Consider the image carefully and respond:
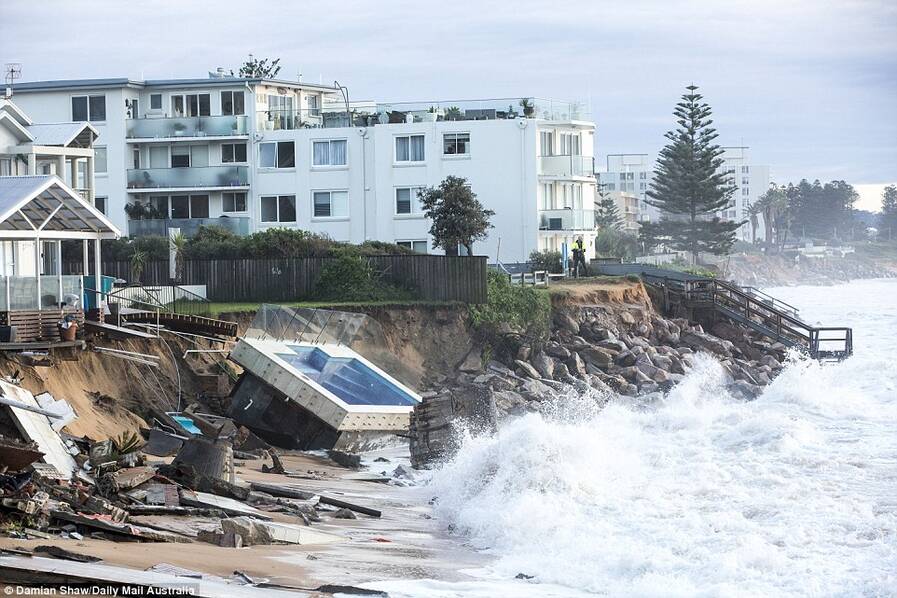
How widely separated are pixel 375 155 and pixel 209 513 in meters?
39.8

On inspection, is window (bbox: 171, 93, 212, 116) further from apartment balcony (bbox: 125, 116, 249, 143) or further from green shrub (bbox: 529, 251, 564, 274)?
green shrub (bbox: 529, 251, 564, 274)

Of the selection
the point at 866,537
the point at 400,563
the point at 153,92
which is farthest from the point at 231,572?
the point at 153,92

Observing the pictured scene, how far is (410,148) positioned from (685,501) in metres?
36.3

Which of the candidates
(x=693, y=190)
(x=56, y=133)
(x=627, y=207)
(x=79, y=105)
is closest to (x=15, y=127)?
(x=56, y=133)

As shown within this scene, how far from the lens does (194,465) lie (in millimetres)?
19578

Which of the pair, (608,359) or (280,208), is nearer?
(608,359)

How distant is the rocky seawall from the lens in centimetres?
3741

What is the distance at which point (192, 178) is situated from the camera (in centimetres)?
5766

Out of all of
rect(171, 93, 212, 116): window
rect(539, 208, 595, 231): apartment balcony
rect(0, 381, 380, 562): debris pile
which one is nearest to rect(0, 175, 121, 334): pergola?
rect(0, 381, 380, 562): debris pile

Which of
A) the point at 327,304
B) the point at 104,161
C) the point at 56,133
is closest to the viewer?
the point at 56,133

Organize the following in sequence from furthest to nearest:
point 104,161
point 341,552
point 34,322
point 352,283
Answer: point 104,161 < point 352,283 < point 34,322 < point 341,552

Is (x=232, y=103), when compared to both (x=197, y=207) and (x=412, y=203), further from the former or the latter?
(x=412, y=203)

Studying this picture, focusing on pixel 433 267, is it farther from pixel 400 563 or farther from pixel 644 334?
pixel 400 563

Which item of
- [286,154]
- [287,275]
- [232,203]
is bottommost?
[287,275]
